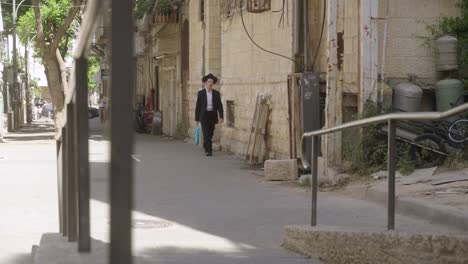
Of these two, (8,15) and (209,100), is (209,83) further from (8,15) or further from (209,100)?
(8,15)

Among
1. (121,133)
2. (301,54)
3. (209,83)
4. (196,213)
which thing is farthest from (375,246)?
(209,83)

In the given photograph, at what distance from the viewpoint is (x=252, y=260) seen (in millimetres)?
6480

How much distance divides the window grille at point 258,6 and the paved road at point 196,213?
3028 millimetres

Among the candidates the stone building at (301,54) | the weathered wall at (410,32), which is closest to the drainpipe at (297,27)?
the stone building at (301,54)

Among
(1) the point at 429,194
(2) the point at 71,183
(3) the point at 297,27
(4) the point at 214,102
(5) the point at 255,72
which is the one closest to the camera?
(2) the point at 71,183

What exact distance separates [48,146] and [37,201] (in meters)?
13.7

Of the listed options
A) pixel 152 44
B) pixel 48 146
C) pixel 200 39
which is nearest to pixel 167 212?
pixel 200 39

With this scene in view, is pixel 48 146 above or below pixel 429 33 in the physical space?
below

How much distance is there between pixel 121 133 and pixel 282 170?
10.7 metres

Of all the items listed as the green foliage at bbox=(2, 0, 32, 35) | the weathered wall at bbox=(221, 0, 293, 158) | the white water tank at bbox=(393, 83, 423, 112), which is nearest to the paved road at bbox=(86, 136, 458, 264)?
the weathered wall at bbox=(221, 0, 293, 158)

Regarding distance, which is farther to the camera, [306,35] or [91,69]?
[91,69]

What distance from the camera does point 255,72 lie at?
1678cm

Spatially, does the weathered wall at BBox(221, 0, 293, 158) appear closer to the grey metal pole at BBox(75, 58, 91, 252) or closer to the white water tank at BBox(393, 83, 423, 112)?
the white water tank at BBox(393, 83, 423, 112)

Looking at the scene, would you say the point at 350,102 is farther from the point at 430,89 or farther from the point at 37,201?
the point at 37,201
